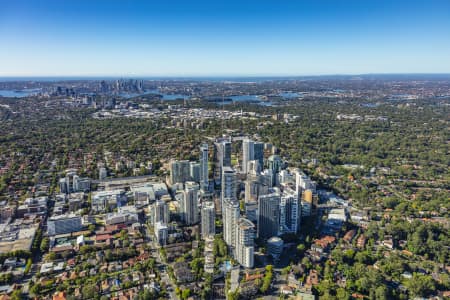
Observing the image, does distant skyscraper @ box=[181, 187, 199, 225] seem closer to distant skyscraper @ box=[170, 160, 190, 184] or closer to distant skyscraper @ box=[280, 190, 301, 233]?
distant skyscraper @ box=[280, 190, 301, 233]

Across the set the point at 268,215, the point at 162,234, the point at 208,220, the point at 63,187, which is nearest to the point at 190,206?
the point at 208,220

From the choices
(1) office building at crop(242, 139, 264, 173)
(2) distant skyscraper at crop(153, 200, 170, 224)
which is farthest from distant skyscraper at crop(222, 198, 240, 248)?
(1) office building at crop(242, 139, 264, 173)

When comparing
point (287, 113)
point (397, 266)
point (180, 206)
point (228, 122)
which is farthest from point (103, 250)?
point (287, 113)

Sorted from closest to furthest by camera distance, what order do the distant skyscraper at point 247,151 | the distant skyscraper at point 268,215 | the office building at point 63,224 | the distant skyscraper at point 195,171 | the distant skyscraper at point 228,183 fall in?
the distant skyscraper at point 268,215
the office building at point 63,224
the distant skyscraper at point 228,183
the distant skyscraper at point 195,171
the distant skyscraper at point 247,151

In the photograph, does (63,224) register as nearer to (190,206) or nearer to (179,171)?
(190,206)

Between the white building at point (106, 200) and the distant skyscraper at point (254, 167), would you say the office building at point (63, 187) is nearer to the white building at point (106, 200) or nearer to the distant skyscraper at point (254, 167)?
the white building at point (106, 200)

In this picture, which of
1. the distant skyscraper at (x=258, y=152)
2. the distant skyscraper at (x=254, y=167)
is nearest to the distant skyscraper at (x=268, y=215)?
the distant skyscraper at (x=254, y=167)

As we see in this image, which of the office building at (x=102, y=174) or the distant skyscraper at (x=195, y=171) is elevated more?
the distant skyscraper at (x=195, y=171)
